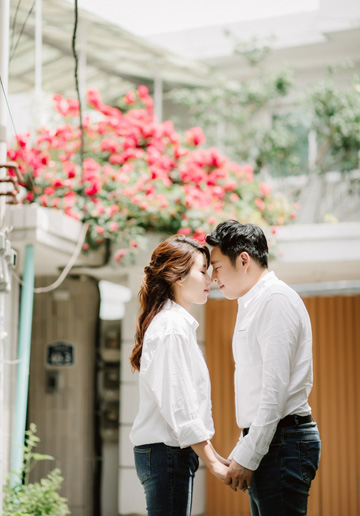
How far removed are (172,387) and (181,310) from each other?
0.36 meters

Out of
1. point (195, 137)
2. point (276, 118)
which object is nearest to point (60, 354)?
point (195, 137)

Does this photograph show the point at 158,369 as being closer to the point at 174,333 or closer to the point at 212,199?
the point at 174,333

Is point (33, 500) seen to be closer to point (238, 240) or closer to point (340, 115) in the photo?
point (238, 240)

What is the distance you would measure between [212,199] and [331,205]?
2.96 meters

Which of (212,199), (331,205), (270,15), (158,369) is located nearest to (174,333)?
(158,369)

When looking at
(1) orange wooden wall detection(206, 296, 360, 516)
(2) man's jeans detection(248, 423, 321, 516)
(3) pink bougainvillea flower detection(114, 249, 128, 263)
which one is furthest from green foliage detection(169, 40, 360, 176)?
(2) man's jeans detection(248, 423, 321, 516)

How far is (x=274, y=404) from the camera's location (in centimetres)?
287

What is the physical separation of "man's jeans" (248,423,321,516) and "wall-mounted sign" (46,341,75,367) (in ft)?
19.2

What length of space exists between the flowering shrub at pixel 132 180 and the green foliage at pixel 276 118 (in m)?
1.86

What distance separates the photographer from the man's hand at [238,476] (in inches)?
115

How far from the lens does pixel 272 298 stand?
301 centimetres

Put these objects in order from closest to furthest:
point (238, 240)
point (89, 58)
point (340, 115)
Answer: point (238, 240) < point (89, 58) < point (340, 115)

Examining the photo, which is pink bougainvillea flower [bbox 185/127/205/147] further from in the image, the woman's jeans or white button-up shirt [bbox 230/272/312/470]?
the woman's jeans

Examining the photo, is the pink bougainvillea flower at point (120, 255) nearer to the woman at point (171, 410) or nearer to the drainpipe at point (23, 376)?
the drainpipe at point (23, 376)
